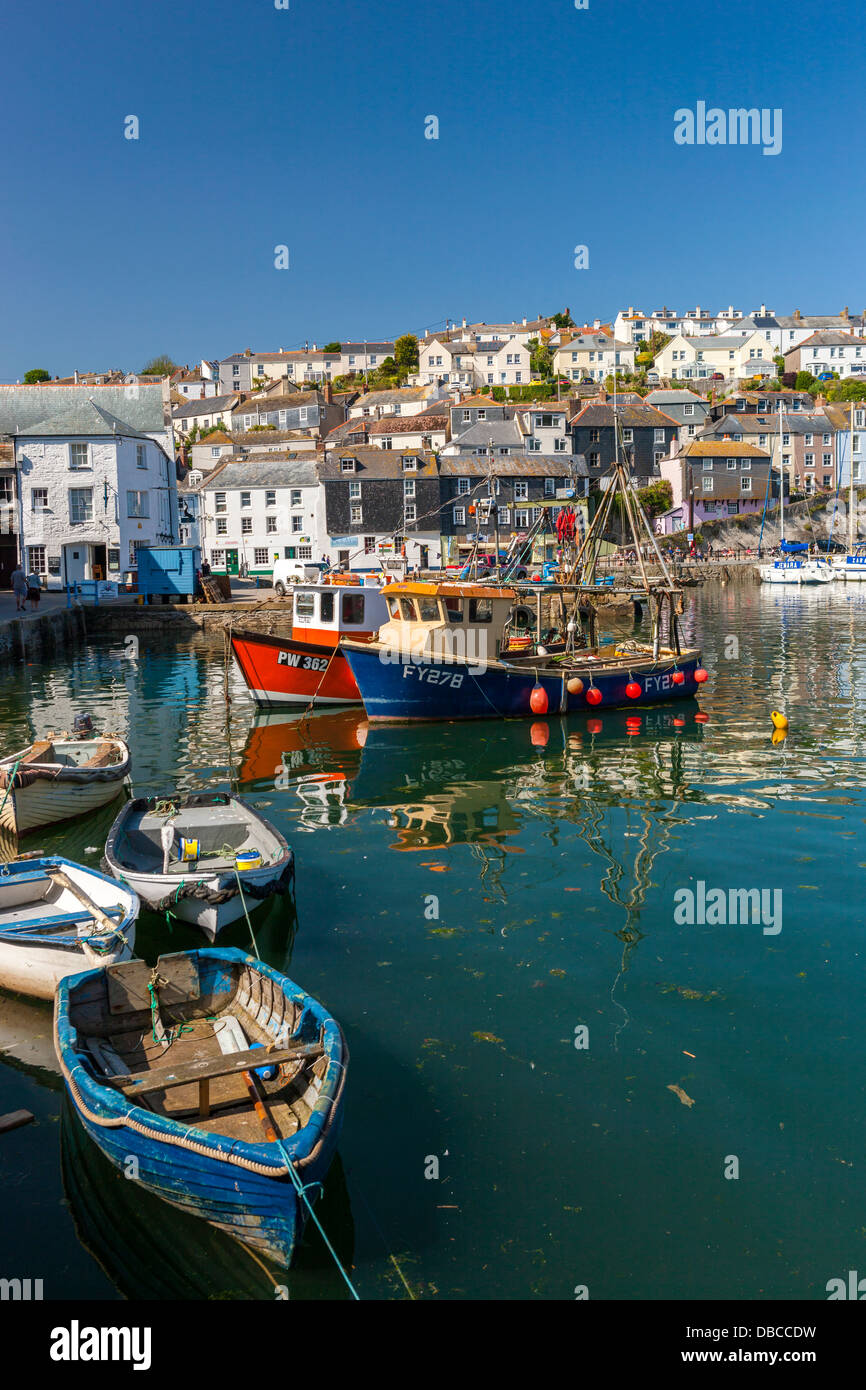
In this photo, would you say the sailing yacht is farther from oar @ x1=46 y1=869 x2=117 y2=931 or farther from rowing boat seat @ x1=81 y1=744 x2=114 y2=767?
oar @ x1=46 y1=869 x2=117 y2=931

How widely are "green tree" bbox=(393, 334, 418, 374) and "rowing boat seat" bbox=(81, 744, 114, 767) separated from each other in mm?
120156

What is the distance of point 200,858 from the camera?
11914 mm

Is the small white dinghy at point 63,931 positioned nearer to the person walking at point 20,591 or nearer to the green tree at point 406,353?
the person walking at point 20,591

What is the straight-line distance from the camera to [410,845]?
14.8 m

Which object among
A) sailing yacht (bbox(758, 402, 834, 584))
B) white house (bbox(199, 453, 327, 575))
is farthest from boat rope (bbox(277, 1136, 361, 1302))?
sailing yacht (bbox(758, 402, 834, 584))

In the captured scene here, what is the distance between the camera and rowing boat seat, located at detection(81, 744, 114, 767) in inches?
667

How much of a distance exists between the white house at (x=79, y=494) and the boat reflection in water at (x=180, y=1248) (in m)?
47.4

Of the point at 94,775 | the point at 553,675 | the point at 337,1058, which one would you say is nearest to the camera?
the point at 337,1058

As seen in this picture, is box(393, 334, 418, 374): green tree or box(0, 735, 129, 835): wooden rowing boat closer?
box(0, 735, 129, 835): wooden rowing boat

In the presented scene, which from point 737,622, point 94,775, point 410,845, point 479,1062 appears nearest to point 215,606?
point 737,622

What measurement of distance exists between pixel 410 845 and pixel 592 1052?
6.49 m

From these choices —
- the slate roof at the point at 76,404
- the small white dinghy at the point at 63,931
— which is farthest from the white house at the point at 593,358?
the small white dinghy at the point at 63,931
